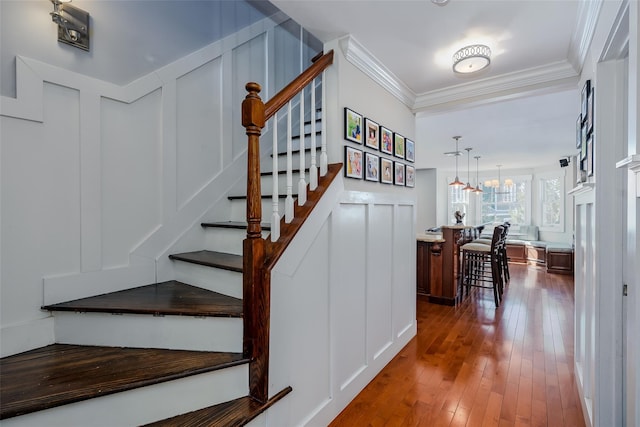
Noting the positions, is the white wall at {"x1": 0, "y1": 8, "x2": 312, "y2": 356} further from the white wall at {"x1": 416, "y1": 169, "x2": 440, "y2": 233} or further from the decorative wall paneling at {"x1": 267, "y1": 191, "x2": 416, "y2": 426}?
the white wall at {"x1": 416, "y1": 169, "x2": 440, "y2": 233}

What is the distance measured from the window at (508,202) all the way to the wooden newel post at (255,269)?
848cm

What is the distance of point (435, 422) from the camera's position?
178 cm

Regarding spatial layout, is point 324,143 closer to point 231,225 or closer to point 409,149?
point 231,225

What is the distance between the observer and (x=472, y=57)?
1.93 metres

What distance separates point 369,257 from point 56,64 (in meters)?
2.15

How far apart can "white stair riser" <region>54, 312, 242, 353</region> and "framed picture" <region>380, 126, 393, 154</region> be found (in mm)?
1708

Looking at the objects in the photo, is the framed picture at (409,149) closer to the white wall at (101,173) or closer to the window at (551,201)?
the white wall at (101,173)

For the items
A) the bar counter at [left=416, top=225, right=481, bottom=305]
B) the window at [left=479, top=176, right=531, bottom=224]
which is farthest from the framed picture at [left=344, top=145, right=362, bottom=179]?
the window at [left=479, top=176, right=531, bottom=224]

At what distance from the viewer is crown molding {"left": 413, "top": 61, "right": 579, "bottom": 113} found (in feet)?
7.47

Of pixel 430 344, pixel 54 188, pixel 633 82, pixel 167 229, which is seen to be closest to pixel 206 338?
pixel 167 229

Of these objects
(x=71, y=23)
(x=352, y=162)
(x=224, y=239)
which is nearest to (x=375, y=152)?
(x=352, y=162)

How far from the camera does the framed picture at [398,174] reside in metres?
2.59

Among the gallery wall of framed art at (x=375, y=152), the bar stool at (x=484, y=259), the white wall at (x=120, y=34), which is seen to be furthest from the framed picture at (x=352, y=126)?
the bar stool at (x=484, y=259)

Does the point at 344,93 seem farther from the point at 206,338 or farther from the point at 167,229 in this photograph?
the point at 206,338
